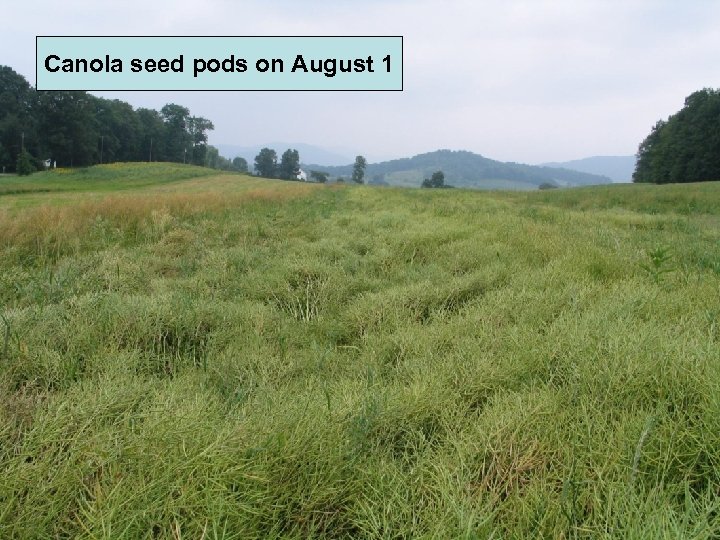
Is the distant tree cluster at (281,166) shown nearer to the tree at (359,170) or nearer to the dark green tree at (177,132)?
the tree at (359,170)

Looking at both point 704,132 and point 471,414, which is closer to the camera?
point 471,414

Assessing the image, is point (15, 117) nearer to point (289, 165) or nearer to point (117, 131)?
point (117, 131)

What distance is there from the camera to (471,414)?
169 centimetres

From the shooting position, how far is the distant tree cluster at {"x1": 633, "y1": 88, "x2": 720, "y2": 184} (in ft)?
147

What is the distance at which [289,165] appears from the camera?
10894cm

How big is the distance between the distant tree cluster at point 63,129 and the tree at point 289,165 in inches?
1694

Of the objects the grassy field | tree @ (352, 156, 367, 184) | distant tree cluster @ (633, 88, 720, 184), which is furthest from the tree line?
the grassy field

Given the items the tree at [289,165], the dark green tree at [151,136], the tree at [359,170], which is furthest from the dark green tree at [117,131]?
the tree at [359,170]

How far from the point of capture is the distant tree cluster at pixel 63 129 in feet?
144

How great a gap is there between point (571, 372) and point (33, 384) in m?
2.53

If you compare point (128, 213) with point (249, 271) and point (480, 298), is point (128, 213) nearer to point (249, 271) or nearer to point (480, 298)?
point (249, 271)

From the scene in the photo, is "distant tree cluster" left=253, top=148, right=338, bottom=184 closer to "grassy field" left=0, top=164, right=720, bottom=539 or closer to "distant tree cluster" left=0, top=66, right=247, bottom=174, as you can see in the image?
"distant tree cluster" left=0, top=66, right=247, bottom=174

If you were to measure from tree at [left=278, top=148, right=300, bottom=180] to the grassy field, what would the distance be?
360 ft

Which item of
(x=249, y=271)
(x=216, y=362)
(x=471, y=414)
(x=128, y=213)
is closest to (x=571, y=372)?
(x=471, y=414)
